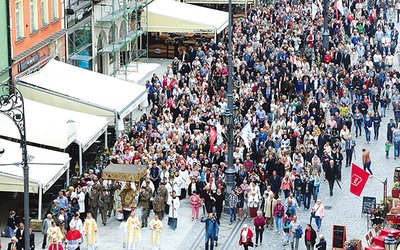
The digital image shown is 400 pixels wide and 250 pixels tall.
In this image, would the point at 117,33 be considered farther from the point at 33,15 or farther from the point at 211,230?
the point at 211,230

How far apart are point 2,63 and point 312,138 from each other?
1201cm

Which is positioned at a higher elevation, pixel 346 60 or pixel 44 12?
pixel 44 12

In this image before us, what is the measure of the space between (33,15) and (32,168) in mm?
Answer: 11108

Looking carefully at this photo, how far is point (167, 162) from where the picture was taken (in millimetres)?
44594

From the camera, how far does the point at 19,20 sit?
4816 centimetres

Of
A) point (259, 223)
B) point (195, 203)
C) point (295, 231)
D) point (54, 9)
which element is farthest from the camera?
point (54, 9)

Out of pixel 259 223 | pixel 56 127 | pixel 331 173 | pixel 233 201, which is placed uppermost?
pixel 56 127

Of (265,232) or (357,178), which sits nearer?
(357,178)

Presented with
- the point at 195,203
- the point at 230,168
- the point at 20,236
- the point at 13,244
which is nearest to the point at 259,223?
the point at 195,203

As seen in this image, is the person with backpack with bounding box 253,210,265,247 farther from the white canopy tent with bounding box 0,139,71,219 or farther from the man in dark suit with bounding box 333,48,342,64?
the man in dark suit with bounding box 333,48,342,64

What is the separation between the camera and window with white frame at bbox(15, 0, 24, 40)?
47759 mm

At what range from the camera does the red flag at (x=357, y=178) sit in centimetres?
4062

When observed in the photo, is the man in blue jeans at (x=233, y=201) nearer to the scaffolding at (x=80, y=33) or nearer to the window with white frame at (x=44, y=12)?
the window with white frame at (x=44, y=12)

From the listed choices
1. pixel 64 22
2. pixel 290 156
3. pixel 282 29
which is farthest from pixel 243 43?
pixel 290 156
